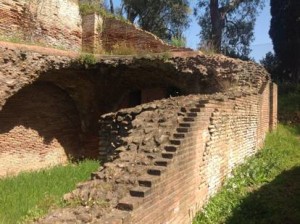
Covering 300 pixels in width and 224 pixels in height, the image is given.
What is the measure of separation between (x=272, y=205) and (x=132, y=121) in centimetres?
252

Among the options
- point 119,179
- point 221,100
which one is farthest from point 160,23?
point 119,179

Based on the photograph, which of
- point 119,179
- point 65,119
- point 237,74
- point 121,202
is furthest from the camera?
point 65,119

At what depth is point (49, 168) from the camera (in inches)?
426

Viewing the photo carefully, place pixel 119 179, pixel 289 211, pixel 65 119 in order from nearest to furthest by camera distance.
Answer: pixel 119 179, pixel 289 211, pixel 65 119

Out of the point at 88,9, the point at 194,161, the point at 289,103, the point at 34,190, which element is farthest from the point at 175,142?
the point at 289,103

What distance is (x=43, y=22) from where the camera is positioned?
11891mm

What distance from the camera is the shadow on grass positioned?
19.5 feet

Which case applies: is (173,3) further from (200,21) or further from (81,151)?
(81,151)

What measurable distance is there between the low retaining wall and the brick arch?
3595mm

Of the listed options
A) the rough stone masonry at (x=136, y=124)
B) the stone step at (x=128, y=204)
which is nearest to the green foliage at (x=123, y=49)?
the rough stone masonry at (x=136, y=124)

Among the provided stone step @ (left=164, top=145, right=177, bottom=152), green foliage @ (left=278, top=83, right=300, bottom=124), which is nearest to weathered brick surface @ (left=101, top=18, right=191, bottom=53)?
green foliage @ (left=278, top=83, right=300, bottom=124)

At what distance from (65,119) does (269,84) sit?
568 cm

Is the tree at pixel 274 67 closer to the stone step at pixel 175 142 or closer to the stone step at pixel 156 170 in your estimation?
the stone step at pixel 175 142

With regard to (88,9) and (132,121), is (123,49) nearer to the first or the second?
(88,9)
